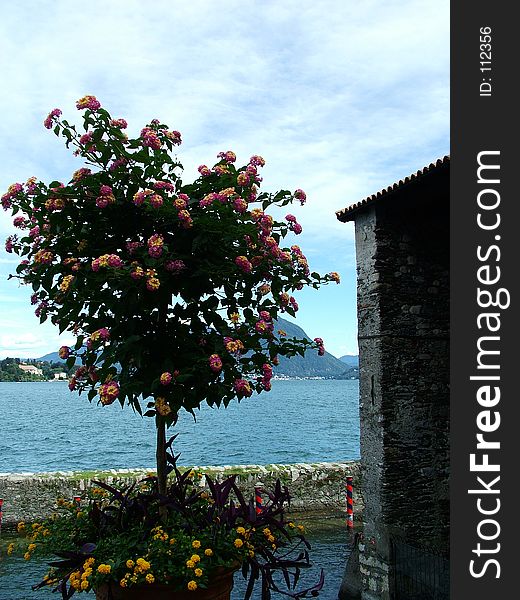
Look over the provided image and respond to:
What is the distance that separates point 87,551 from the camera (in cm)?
593

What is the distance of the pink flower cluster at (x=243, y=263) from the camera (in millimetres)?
6039

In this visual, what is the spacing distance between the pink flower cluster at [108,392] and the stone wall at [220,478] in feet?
27.2

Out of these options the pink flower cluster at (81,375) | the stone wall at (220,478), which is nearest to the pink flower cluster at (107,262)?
the pink flower cluster at (81,375)

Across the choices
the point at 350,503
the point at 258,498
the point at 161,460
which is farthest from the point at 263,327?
the point at 350,503

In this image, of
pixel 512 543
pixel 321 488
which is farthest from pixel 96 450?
pixel 512 543

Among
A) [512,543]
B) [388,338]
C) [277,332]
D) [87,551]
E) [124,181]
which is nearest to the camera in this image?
[512,543]

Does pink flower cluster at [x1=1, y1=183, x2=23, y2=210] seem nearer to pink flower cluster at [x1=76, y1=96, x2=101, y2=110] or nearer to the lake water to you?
pink flower cluster at [x1=76, y1=96, x2=101, y2=110]

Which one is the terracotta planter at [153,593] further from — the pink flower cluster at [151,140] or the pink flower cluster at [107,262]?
the pink flower cluster at [151,140]

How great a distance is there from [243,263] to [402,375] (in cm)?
399

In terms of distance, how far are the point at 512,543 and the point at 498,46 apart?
4.03m

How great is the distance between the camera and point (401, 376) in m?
9.18

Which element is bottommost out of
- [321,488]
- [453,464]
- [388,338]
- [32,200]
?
[321,488]

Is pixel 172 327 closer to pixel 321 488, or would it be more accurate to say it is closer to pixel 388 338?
pixel 388 338

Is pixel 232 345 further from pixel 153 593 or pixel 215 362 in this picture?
pixel 153 593
